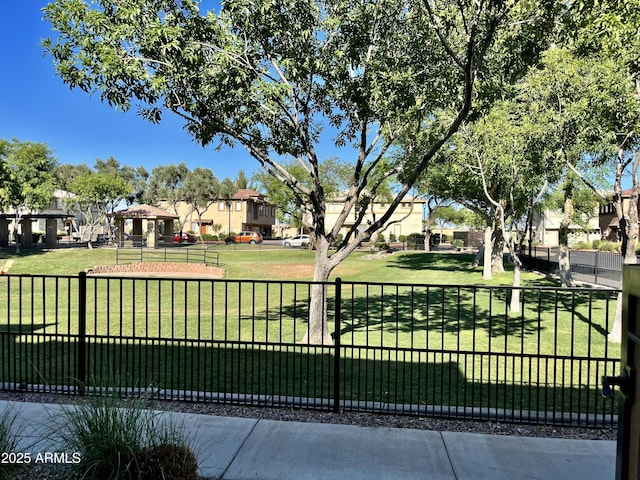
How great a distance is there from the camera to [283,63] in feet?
23.0

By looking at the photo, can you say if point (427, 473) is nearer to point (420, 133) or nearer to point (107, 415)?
point (107, 415)

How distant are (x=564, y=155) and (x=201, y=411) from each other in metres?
9.90

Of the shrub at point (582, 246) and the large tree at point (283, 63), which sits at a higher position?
the large tree at point (283, 63)

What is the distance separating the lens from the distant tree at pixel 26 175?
30.9 metres

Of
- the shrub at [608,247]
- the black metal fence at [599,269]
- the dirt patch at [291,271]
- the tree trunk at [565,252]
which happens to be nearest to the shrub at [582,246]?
the shrub at [608,247]

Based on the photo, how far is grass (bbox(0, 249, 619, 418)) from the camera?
5152 millimetres

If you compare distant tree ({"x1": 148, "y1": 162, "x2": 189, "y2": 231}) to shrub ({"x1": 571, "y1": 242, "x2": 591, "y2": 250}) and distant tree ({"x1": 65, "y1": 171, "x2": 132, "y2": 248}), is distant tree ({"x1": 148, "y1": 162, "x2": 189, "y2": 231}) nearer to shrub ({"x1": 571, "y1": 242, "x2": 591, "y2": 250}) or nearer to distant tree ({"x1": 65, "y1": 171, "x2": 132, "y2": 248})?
distant tree ({"x1": 65, "y1": 171, "x2": 132, "y2": 248})

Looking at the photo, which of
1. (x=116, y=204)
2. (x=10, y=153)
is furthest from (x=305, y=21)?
(x=116, y=204)

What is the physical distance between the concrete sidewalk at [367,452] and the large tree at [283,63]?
2213 mm

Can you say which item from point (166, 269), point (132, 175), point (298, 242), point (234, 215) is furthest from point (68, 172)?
point (166, 269)

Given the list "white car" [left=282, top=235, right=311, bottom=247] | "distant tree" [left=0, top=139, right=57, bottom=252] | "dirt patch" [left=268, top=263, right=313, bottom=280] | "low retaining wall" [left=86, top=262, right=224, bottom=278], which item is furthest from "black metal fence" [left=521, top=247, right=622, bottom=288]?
"distant tree" [left=0, top=139, right=57, bottom=252]

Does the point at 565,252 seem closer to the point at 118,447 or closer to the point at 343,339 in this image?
the point at 343,339

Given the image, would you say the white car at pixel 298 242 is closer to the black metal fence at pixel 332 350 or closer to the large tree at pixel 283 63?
the black metal fence at pixel 332 350

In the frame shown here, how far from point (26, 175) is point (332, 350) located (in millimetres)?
32771
